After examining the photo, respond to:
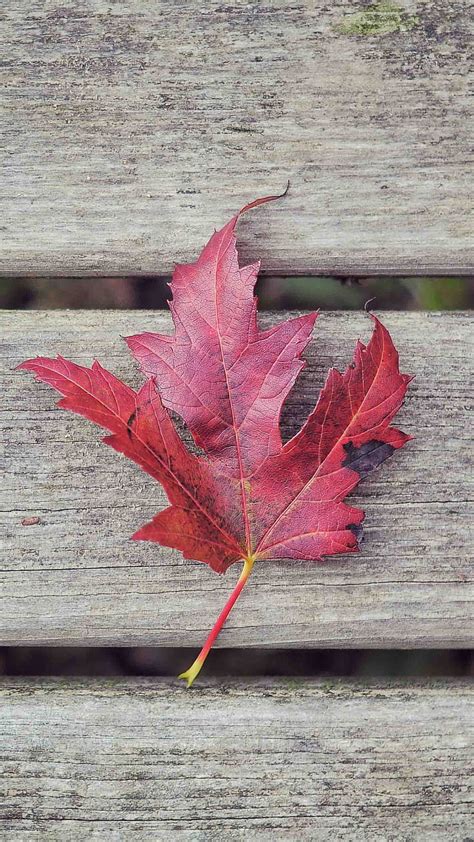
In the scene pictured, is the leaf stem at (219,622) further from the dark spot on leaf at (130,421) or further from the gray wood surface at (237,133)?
the gray wood surface at (237,133)

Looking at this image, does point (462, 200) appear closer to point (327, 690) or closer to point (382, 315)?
point (382, 315)

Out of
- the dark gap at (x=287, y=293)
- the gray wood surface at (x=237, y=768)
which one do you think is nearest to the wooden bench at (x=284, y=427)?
the gray wood surface at (x=237, y=768)

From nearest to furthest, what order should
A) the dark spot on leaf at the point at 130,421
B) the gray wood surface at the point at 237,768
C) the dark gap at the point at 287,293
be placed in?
the dark spot on leaf at the point at 130,421, the gray wood surface at the point at 237,768, the dark gap at the point at 287,293

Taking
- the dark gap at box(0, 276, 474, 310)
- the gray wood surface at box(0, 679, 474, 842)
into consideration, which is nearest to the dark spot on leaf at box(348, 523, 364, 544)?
the gray wood surface at box(0, 679, 474, 842)

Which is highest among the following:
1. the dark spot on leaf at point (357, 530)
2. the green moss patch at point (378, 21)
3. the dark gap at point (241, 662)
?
the green moss patch at point (378, 21)

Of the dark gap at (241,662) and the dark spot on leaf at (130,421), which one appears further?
the dark gap at (241,662)

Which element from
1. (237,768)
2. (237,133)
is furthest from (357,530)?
(237,133)

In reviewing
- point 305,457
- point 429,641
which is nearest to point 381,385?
point 305,457

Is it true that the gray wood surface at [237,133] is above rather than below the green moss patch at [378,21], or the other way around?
below
